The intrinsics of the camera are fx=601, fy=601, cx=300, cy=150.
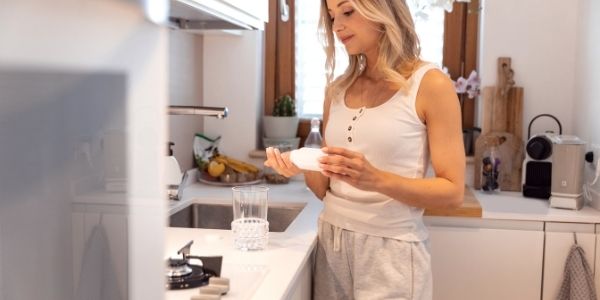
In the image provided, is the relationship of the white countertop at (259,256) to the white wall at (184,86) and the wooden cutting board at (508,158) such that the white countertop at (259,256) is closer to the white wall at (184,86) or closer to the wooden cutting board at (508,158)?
the white wall at (184,86)

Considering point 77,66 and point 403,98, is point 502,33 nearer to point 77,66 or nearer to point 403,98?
point 403,98

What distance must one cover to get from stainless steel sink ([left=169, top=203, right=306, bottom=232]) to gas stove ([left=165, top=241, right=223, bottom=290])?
31.5 inches

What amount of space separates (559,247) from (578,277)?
114 mm

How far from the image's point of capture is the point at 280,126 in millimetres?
2787

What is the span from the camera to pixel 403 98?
144 cm

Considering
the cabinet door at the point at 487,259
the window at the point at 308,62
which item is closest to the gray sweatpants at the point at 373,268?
the cabinet door at the point at 487,259

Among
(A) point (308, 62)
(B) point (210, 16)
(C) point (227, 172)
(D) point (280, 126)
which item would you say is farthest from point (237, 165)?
(B) point (210, 16)

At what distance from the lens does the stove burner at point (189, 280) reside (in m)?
1.22

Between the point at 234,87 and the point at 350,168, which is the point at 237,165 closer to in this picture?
the point at 234,87

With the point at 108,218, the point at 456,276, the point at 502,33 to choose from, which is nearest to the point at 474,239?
the point at 456,276

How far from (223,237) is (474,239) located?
3.10 feet

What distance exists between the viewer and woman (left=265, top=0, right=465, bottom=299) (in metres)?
1.39

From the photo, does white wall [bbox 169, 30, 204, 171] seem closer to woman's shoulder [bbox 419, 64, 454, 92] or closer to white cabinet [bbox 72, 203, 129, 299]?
woman's shoulder [bbox 419, 64, 454, 92]

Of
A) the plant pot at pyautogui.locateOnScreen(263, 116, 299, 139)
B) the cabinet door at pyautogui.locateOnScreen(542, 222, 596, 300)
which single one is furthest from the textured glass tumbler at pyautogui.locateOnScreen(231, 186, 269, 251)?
the plant pot at pyautogui.locateOnScreen(263, 116, 299, 139)
